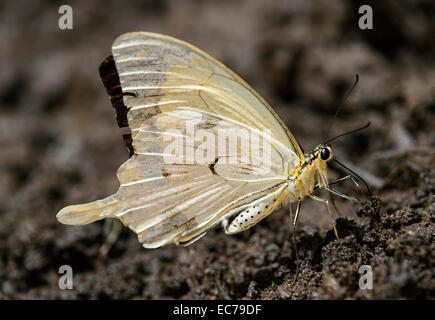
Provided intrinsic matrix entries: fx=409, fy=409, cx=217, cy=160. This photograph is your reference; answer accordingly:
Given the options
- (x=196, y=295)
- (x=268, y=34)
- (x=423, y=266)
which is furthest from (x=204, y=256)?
(x=268, y=34)

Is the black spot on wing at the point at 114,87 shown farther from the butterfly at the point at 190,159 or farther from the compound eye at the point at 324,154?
the compound eye at the point at 324,154

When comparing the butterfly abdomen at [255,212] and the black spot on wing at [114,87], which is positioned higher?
the black spot on wing at [114,87]

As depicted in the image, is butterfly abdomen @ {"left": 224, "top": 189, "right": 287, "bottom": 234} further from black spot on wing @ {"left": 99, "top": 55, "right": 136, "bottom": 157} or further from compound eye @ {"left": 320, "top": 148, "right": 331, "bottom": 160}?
black spot on wing @ {"left": 99, "top": 55, "right": 136, "bottom": 157}

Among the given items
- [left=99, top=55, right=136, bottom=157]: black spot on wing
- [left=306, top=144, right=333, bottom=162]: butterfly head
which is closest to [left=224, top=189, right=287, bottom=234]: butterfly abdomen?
[left=306, top=144, right=333, bottom=162]: butterfly head

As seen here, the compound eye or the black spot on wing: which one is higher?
the black spot on wing

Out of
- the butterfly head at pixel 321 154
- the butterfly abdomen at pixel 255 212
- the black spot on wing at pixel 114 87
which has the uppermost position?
the black spot on wing at pixel 114 87

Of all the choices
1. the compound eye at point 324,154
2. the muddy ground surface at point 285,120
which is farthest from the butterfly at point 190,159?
the muddy ground surface at point 285,120

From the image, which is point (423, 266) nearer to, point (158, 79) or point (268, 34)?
point (158, 79)
